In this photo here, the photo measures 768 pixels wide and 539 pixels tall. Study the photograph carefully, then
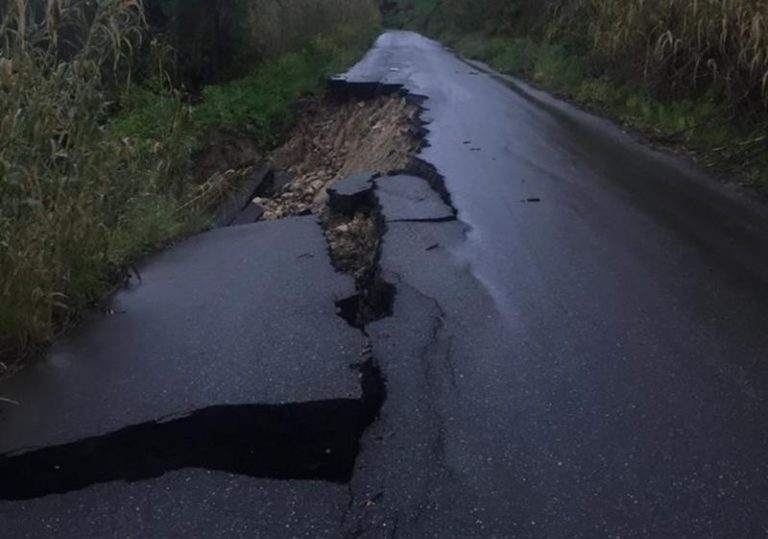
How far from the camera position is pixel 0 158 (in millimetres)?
4184

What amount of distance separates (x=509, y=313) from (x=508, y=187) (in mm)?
3269

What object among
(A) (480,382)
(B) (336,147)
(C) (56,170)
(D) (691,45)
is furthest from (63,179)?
(B) (336,147)

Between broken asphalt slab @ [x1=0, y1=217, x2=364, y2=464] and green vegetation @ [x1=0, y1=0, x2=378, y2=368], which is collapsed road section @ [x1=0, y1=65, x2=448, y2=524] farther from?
green vegetation @ [x1=0, y1=0, x2=378, y2=368]

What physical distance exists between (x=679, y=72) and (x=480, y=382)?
8366mm

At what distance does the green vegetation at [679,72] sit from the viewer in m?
9.40

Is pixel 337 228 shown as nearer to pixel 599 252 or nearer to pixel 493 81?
pixel 599 252

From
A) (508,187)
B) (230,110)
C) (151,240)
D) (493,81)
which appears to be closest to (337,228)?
(151,240)

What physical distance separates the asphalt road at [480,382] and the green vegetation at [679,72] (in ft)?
7.28

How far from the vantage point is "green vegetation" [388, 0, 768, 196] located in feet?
30.8

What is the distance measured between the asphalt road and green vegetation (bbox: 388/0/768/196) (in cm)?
222

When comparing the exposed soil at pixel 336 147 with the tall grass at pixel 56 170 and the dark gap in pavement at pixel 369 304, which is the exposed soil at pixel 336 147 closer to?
the dark gap in pavement at pixel 369 304

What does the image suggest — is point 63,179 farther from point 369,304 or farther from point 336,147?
point 336,147

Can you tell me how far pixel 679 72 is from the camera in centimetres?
1146

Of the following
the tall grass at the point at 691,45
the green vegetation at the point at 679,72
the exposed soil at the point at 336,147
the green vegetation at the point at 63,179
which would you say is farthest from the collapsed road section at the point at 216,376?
the tall grass at the point at 691,45
